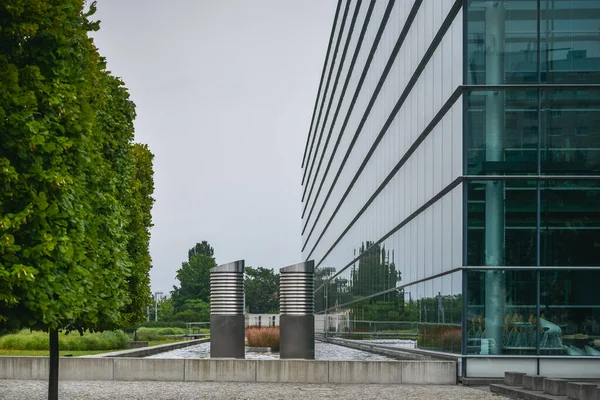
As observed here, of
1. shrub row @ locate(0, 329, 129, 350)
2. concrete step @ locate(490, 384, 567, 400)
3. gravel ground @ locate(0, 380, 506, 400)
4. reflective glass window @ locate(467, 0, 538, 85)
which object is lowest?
shrub row @ locate(0, 329, 129, 350)

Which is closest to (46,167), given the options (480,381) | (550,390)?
(550,390)

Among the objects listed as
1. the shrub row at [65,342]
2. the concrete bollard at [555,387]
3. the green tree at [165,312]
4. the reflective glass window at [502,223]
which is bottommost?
the green tree at [165,312]

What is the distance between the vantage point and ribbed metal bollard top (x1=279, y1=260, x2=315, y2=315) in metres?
27.4

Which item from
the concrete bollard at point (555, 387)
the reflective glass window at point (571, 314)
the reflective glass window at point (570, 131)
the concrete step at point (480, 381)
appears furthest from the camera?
the reflective glass window at point (570, 131)

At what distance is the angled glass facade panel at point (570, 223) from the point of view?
75.8ft

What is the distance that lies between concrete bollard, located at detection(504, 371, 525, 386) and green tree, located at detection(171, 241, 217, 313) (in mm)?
134817

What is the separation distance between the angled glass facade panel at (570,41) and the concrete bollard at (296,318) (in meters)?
9.33

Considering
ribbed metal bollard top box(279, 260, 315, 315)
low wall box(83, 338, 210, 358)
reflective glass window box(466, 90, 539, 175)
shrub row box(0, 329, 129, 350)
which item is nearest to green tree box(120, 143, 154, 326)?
low wall box(83, 338, 210, 358)

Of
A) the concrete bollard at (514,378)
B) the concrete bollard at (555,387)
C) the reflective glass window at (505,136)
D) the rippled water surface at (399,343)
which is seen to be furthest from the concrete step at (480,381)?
the rippled water surface at (399,343)

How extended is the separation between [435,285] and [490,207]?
4.74m

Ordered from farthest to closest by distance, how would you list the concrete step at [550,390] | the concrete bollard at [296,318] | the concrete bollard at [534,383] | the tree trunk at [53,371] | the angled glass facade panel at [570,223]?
the concrete bollard at [296,318]
the angled glass facade panel at [570,223]
the concrete bollard at [534,383]
the tree trunk at [53,371]
the concrete step at [550,390]

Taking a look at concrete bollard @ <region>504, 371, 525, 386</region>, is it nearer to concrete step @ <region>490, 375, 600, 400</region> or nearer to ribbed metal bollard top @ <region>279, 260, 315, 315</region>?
concrete step @ <region>490, 375, 600, 400</region>

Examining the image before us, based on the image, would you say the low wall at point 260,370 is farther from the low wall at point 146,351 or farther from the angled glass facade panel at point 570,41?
the angled glass facade panel at point 570,41

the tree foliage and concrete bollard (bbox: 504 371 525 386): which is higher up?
the tree foliage
